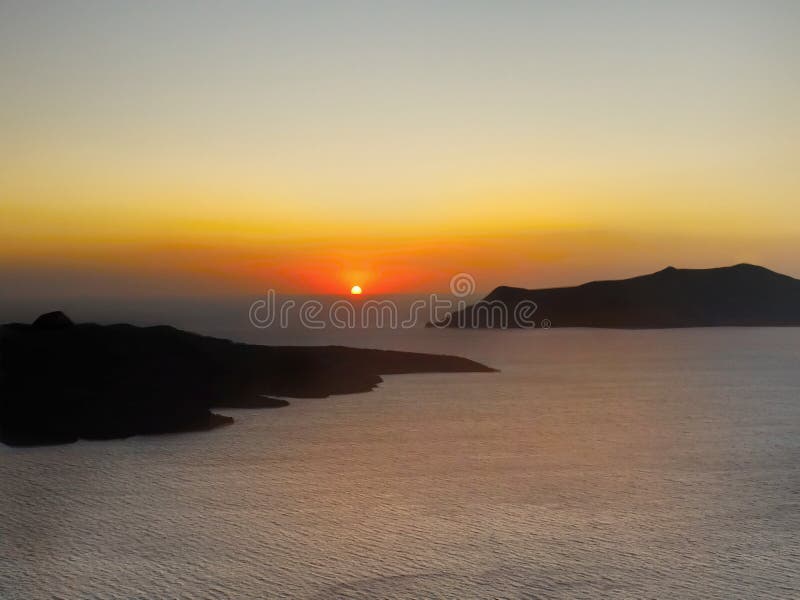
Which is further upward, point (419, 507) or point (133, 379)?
point (133, 379)

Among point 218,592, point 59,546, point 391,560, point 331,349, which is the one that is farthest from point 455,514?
point 331,349

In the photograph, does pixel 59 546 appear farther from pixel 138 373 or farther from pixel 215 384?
pixel 215 384

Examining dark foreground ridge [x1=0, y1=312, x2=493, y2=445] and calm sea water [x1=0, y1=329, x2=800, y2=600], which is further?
dark foreground ridge [x1=0, y1=312, x2=493, y2=445]

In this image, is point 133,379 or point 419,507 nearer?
point 419,507

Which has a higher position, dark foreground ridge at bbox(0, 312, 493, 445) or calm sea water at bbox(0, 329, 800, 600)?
dark foreground ridge at bbox(0, 312, 493, 445)
